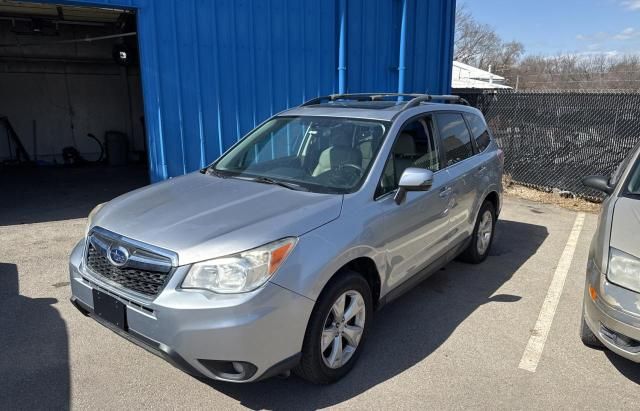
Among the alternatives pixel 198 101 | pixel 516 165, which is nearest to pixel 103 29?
pixel 198 101

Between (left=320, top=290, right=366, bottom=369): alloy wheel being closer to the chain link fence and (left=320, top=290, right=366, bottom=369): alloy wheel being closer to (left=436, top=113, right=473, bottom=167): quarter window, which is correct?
(left=436, top=113, right=473, bottom=167): quarter window

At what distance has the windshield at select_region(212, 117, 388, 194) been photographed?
3.49 metres

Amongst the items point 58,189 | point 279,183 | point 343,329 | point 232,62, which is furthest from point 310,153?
point 58,189

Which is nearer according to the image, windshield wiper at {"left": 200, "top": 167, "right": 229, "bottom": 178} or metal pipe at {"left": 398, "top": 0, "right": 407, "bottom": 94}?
windshield wiper at {"left": 200, "top": 167, "right": 229, "bottom": 178}

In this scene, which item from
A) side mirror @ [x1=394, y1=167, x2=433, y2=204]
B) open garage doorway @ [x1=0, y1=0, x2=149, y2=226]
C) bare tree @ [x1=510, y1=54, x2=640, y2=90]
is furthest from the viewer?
bare tree @ [x1=510, y1=54, x2=640, y2=90]

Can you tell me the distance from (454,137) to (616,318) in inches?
87.8

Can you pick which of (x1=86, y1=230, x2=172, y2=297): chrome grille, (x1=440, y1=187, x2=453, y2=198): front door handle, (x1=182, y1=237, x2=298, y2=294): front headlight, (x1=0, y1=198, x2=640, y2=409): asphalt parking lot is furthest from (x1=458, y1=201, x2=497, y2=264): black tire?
(x1=86, y1=230, x2=172, y2=297): chrome grille

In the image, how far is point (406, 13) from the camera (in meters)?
9.43

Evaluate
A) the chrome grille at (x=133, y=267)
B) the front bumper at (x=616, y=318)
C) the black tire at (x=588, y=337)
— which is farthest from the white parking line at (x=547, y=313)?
the chrome grille at (x=133, y=267)

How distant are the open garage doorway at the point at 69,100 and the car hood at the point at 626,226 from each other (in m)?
9.31

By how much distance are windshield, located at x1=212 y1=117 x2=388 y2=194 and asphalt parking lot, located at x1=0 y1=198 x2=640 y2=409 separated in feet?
4.31

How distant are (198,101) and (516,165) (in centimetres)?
636

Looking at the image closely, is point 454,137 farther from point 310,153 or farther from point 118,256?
point 118,256

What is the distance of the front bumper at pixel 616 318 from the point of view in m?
2.86
